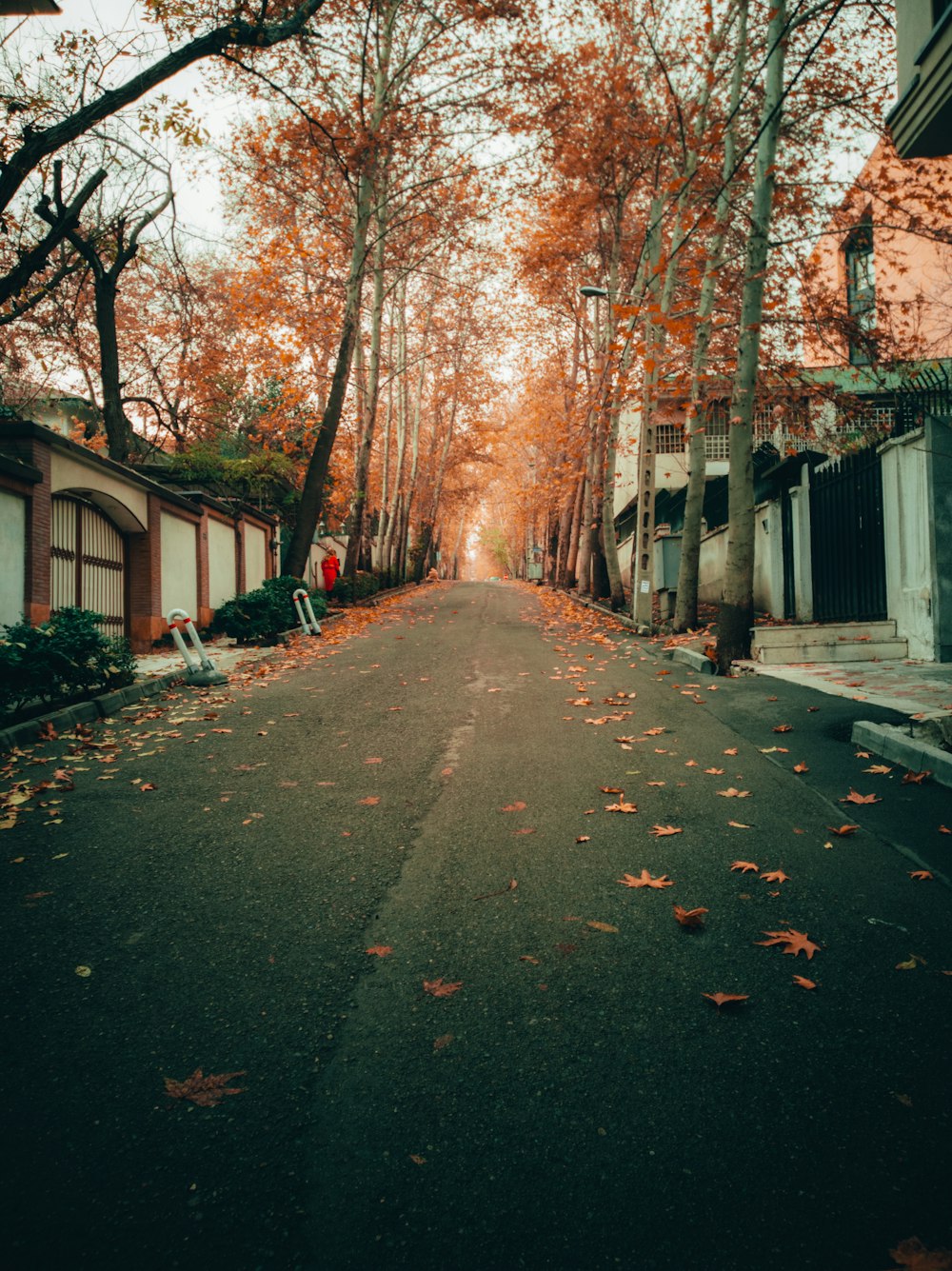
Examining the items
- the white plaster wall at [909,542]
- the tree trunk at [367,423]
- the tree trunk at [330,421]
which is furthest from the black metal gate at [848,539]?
the tree trunk at [367,423]

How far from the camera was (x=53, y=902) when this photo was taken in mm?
3684

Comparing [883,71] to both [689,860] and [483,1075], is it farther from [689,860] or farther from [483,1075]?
[483,1075]

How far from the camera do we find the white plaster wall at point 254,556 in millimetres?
22094

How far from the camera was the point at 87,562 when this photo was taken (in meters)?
14.0

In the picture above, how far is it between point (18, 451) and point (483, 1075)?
12.0 metres

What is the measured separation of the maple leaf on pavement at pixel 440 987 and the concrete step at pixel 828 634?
948 cm

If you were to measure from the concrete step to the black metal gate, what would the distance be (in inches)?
16.8

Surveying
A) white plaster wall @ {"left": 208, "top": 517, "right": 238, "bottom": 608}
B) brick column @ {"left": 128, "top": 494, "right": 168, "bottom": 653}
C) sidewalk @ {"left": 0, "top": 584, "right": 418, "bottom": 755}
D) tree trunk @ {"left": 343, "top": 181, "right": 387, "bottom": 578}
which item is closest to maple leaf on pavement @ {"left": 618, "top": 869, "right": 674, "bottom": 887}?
sidewalk @ {"left": 0, "top": 584, "right": 418, "bottom": 755}

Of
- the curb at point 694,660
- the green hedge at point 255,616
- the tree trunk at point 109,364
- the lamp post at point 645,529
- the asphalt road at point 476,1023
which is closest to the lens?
the asphalt road at point 476,1023

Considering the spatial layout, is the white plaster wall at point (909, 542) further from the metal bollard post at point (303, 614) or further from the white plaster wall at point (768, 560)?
the metal bollard post at point (303, 614)

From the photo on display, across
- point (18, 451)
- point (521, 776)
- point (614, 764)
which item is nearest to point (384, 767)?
point (521, 776)

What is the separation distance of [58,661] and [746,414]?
934cm

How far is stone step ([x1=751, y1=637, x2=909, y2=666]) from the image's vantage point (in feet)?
36.4

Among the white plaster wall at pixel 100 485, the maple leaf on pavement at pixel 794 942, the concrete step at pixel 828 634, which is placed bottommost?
the maple leaf on pavement at pixel 794 942
